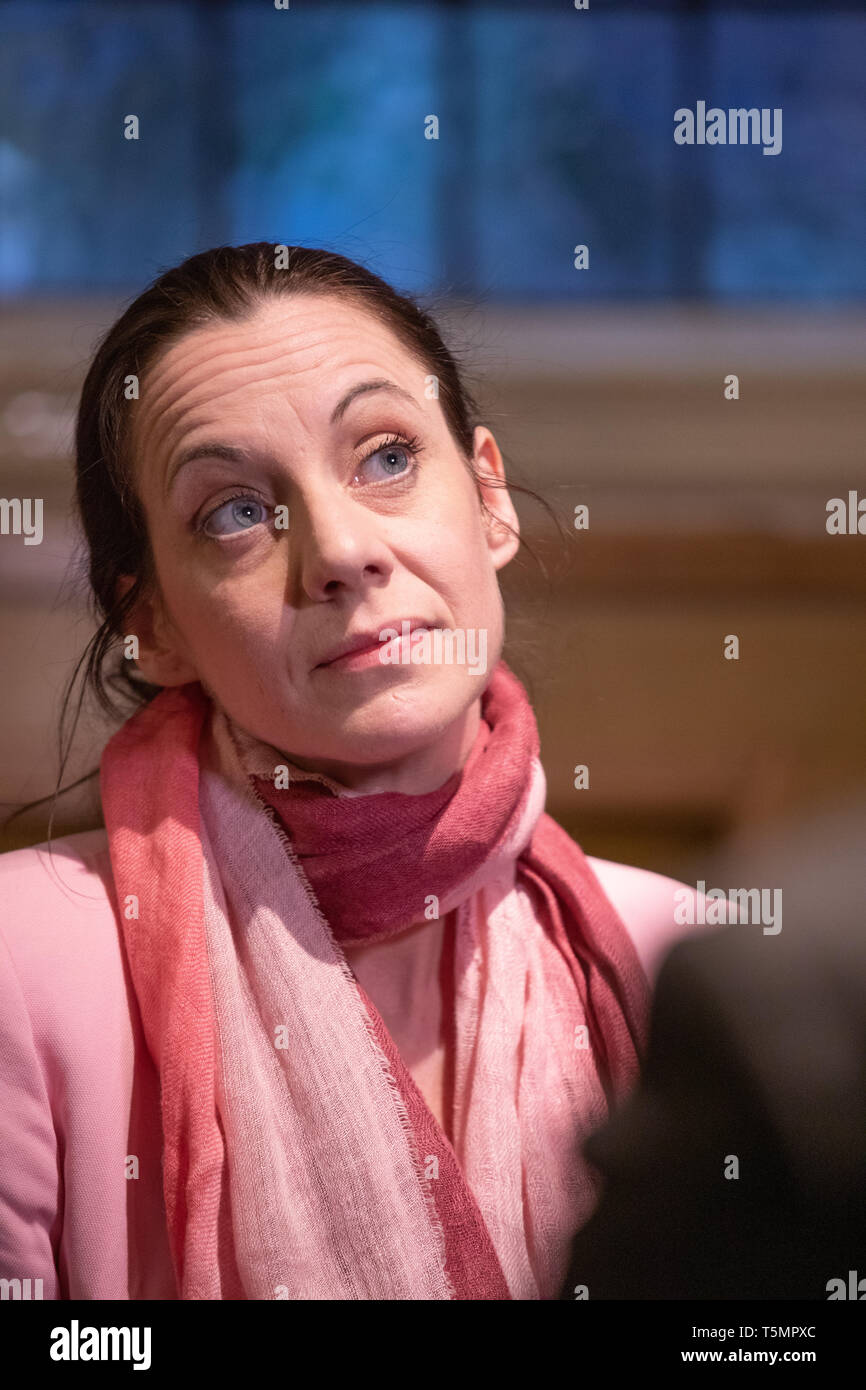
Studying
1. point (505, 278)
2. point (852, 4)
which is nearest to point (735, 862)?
point (505, 278)

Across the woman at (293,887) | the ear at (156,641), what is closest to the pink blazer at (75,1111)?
the woman at (293,887)

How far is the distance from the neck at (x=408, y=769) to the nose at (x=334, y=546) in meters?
0.15

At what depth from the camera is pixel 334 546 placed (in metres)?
1.03

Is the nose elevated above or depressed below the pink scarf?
above

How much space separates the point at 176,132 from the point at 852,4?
0.66 m

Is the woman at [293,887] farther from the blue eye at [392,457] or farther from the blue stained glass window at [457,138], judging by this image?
the blue stained glass window at [457,138]

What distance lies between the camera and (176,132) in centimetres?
126

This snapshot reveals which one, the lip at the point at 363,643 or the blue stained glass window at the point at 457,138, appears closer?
the lip at the point at 363,643

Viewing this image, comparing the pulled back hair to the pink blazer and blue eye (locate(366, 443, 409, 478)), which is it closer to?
blue eye (locate(366, 443, 409, 478))

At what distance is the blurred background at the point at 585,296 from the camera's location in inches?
49.1

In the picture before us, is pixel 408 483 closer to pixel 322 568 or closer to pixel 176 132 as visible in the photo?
pixel 322 568

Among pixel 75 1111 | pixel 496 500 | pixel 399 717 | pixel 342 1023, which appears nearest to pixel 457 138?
pixel 496 500

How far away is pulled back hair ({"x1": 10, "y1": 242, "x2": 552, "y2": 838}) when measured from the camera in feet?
3.64

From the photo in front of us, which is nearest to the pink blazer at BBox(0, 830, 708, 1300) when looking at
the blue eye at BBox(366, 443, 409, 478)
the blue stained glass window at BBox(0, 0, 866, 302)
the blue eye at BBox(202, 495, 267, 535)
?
the blue eye at BBox(202, 495, 267, 535)
